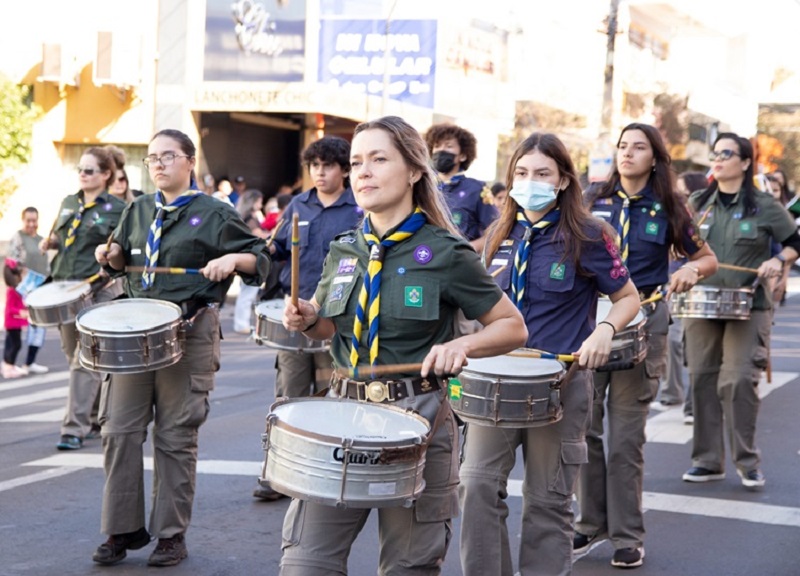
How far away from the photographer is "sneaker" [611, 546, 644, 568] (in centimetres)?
677

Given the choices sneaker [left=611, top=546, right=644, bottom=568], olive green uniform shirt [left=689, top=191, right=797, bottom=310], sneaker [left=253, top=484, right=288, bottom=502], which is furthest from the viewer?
olive green uniform shirt [left=689, top=191, right=797, bottom=310]

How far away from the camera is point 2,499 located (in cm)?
800

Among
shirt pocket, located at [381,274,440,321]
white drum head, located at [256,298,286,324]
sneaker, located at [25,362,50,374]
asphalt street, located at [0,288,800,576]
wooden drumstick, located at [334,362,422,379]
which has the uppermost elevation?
shirt pocket, located at [381,274,440,321]

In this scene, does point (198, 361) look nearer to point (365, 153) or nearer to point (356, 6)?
point (365, 153)

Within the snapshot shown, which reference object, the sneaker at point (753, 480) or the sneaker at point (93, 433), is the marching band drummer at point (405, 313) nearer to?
the sneaker at point (753, 480)

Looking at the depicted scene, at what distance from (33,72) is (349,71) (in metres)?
7.07

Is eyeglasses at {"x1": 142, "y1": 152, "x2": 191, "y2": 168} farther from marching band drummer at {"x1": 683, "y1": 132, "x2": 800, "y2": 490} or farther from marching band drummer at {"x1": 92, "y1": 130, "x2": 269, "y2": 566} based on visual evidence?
marching band drummer at {"x1": 683, "y1": 132, "x2": 800, "y2": 490}

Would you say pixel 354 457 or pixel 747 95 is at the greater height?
pixel 747 95

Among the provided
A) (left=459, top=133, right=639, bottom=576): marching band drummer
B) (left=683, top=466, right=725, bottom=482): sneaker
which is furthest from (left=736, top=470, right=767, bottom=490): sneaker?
(left=459, top=133, right=639, bottom=576): marching band drummer

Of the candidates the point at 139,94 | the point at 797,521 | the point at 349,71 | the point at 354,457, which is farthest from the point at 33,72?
the point at 354,457

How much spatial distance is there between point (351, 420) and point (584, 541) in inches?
126

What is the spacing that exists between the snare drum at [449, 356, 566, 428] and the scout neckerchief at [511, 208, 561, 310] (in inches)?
18.0

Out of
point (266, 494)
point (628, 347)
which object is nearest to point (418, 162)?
point (628, 347)

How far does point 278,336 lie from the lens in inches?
327
